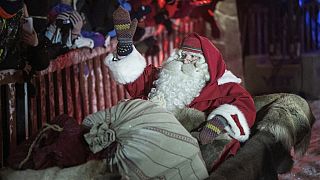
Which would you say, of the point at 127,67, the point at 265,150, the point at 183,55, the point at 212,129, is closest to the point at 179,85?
the point at 183,55

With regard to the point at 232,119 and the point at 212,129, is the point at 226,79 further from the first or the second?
the point at 212,129

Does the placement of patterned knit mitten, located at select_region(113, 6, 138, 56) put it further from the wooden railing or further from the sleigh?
the sleigh

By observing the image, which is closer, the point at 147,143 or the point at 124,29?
the point at 147,143

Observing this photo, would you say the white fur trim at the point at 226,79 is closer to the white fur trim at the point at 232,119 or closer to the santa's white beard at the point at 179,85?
the santa's white beard at the point at 179,85

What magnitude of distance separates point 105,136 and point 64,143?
Answer: 0.18 meters

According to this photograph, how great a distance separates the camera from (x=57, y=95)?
405 cm

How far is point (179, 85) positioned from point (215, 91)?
0.23m

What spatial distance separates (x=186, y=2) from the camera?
231 inches

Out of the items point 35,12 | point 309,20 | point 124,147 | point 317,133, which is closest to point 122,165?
point 124,147

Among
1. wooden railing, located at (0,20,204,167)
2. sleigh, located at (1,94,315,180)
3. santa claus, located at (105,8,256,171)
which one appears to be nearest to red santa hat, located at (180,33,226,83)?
santa claus, located at (105,8,256,171)

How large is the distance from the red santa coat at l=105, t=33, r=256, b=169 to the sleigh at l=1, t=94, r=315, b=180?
0.11 meters

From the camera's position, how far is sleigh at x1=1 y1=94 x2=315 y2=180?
2092 millimetres

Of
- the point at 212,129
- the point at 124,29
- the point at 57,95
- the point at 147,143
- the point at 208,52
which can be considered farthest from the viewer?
the point at 57,95

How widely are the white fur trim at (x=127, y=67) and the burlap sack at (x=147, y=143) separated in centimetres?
78
